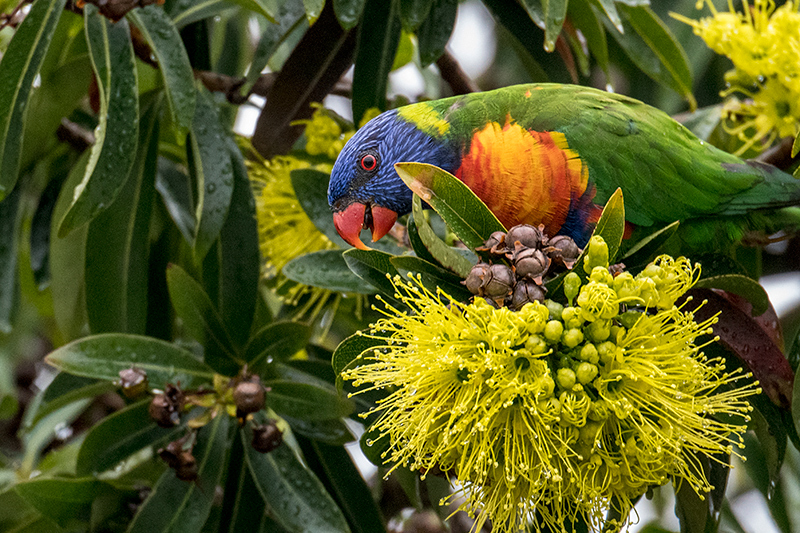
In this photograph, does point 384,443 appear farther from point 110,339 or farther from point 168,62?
point 168,62

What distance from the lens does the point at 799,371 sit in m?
1.14

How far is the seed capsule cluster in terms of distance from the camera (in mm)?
1029

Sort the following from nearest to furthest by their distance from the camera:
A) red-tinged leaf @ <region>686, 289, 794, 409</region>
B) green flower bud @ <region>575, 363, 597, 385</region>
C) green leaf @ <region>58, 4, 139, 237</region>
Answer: green flower bud @ <region>575, 363, 597, 385</region>
red-tinged leaf @ <region>686, 289, 794, 409</region>
green leaf @ <region>58, 4, 139, 237</region>

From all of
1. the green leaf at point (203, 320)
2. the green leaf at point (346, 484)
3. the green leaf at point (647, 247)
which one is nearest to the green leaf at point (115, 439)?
the green leaf at point (203, 320)

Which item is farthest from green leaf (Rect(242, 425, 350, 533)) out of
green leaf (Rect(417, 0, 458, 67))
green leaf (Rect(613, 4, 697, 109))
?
green leaf (Rect(613, 4, 697, 109))

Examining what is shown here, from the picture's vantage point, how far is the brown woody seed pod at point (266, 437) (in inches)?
58.8

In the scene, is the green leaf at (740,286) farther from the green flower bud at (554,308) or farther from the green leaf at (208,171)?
the green leaf at (208,171)

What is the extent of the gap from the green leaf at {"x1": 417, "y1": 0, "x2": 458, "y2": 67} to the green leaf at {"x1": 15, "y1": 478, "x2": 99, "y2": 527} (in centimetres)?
130

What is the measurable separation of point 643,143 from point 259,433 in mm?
1023

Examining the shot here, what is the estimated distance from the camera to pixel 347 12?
1.57 m

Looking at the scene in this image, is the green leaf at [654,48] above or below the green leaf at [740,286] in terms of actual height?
above

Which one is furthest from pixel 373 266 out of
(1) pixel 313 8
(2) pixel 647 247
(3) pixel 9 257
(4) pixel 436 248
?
(3) pixel 9 257

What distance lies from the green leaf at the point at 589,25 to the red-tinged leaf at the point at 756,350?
32.8 inches

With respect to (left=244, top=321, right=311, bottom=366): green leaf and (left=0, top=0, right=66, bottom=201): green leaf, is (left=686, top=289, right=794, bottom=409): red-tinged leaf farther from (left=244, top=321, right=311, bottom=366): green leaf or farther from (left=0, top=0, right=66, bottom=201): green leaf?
(left=0, top=0, right=66, bottom=201): green leaf
